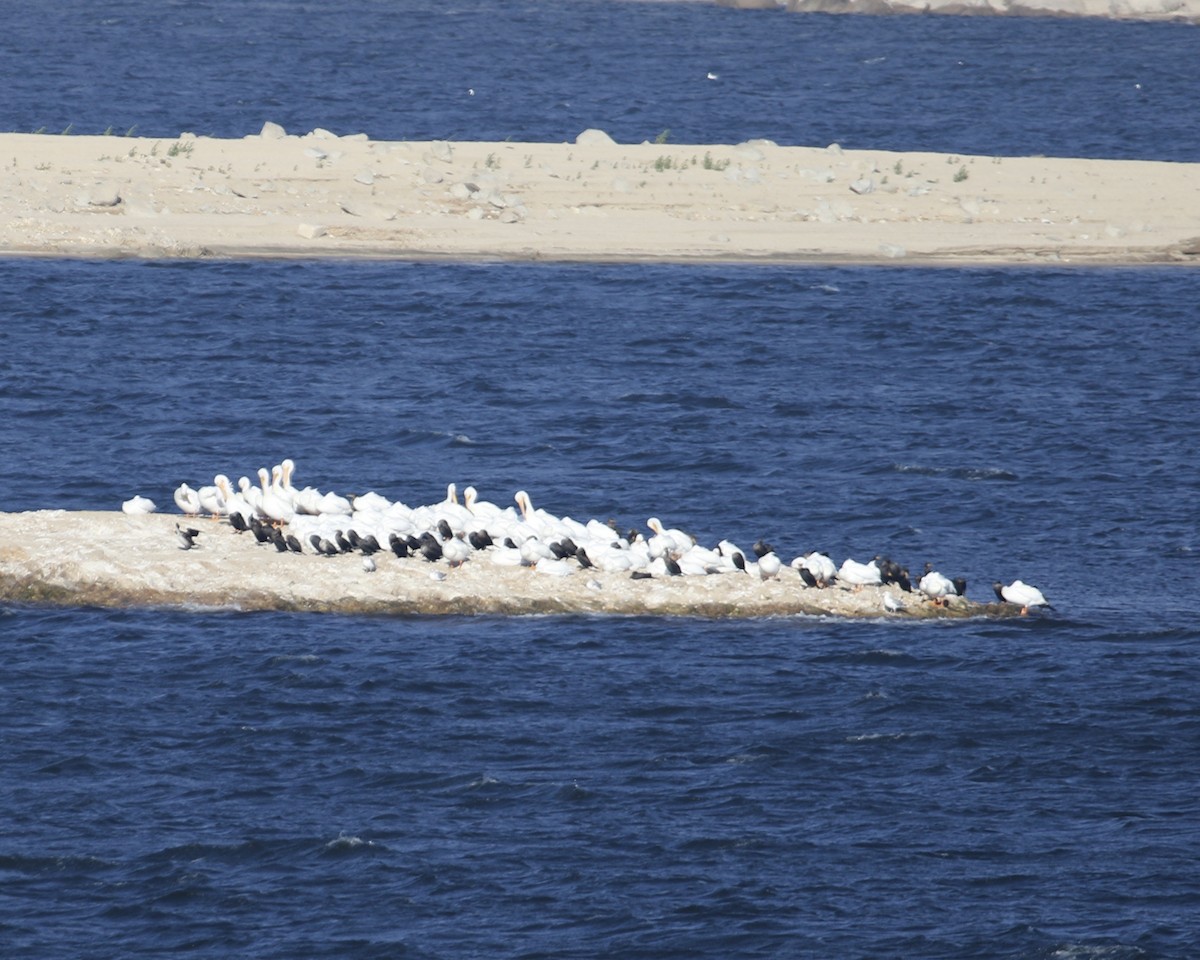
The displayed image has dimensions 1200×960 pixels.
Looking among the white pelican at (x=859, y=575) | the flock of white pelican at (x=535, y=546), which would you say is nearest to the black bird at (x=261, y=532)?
the flock of white pelican at (x=535, y=546)

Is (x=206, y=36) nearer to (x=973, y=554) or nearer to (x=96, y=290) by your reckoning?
(x=96, y=290)

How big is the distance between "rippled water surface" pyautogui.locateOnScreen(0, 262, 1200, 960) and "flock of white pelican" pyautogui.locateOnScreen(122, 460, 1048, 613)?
3.63ft

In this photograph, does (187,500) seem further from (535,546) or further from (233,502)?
(535,546)

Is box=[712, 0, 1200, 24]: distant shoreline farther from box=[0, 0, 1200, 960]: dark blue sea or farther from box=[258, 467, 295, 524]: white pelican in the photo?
box=[258, 467, 295, 524]: white pelican

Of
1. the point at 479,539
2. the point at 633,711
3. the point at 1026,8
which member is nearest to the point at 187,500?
the point at 479,539

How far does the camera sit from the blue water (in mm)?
95062

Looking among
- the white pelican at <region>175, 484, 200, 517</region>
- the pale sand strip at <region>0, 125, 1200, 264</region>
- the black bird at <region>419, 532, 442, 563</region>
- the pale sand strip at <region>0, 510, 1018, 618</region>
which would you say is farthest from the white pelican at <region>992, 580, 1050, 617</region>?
the pale sand strip at <region>0, 125, 1200, 264</region>

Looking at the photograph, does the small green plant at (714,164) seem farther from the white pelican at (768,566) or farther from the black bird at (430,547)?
the black bird at (430,547)

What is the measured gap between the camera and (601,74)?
121000 mm

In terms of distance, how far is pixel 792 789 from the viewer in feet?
87.1

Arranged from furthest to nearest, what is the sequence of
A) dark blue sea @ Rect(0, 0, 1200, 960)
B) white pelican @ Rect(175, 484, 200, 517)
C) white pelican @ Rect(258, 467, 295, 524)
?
white pelican @ Rect(175, 484, 200, 517) < white pelican @ Rect(258, 467, 295, 524) < dark blue sea @ Rect(0, 0, 1200, 960)

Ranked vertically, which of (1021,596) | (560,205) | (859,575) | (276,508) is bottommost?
(1021,596)

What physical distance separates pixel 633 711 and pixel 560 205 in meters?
39.0

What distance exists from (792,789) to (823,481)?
52.4ft
